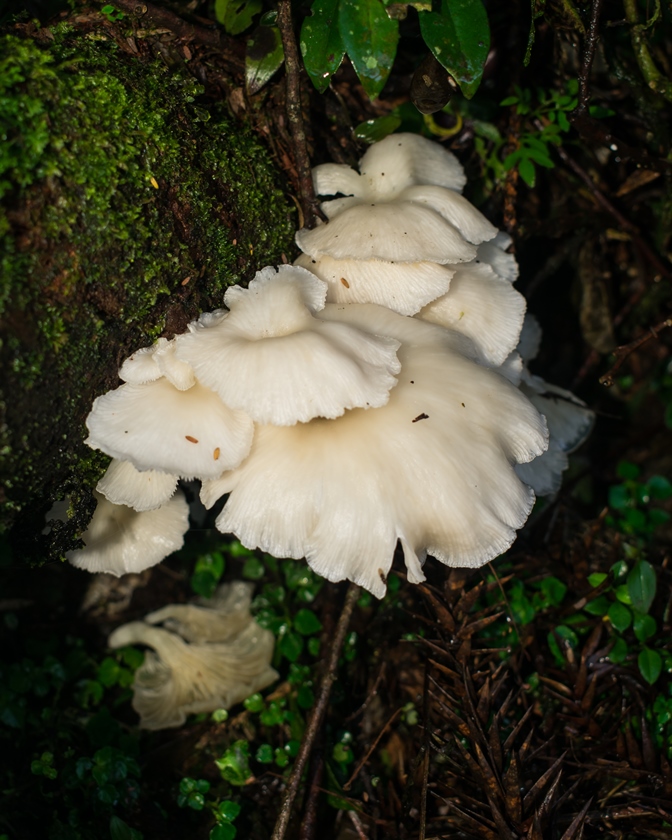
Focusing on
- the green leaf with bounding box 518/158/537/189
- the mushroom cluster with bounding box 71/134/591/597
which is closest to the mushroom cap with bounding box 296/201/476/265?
the mushroom cluster with bounding box 71/134/591/597

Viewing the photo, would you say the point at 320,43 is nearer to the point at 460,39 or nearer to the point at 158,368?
the point at 460,39

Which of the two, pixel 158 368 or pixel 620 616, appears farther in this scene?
pixel 620 616

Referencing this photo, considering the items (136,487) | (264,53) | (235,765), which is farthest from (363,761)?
(264,53)

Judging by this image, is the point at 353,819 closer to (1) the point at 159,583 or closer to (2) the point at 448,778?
(2) the point at 448,778

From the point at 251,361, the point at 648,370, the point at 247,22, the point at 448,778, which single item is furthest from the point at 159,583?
the point at 648,370

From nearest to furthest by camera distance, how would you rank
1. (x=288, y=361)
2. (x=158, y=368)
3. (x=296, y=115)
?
(x=288, y=361)
(x=158, y=368)
(x=296, y=115)

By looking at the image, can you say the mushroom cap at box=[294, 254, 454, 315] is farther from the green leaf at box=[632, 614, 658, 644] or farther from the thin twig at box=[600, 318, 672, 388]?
the green leaf at box=[632, 614, 658, 644]
